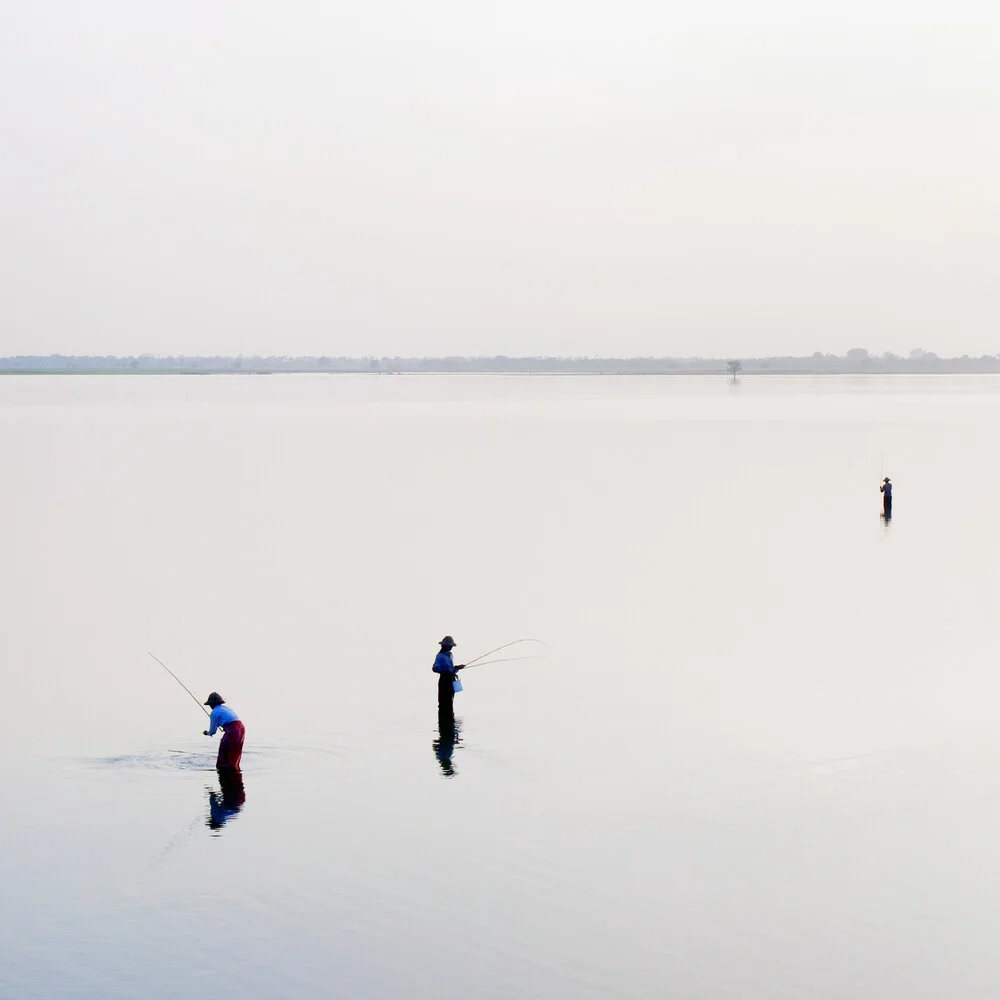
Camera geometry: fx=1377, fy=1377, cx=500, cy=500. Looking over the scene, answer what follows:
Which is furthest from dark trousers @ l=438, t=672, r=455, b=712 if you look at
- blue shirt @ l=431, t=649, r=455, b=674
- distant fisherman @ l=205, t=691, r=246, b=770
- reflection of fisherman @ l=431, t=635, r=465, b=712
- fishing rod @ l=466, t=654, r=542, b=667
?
fishing rod @ l=466, t=654, r=542, b=667

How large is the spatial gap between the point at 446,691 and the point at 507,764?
2.66 metres

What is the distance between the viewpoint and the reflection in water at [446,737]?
26344 millimetres

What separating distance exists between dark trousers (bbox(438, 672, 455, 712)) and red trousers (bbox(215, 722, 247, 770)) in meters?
4.91

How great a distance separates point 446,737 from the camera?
27.7 meters

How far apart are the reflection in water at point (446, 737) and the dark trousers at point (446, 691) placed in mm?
91

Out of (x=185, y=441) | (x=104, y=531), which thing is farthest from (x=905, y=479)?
(x=185, y=441)

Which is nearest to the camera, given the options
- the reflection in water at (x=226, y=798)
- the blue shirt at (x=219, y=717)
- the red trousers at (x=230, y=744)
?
the reflection in water at (x=226, y=798)

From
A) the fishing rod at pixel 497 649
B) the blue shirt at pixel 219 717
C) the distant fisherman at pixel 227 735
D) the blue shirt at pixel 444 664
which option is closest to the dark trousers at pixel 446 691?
the blue shirt at pixel 444 664

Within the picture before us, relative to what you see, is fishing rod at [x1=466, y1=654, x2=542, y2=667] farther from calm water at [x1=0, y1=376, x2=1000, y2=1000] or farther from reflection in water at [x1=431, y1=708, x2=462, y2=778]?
reflection in water at [x1=431, y1=708, x2=462, y2=778]

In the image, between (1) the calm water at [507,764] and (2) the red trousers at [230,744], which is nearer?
(1) the calm water at [507,764]

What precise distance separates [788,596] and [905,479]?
1867 inches

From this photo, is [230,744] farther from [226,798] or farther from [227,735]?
[226,798]

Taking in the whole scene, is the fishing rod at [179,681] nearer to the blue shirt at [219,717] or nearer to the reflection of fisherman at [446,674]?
the blue shirt at [219,717]

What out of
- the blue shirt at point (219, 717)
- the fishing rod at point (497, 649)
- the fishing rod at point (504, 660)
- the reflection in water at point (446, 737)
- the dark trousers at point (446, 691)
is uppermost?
the blue shirt at point (219, 717)
